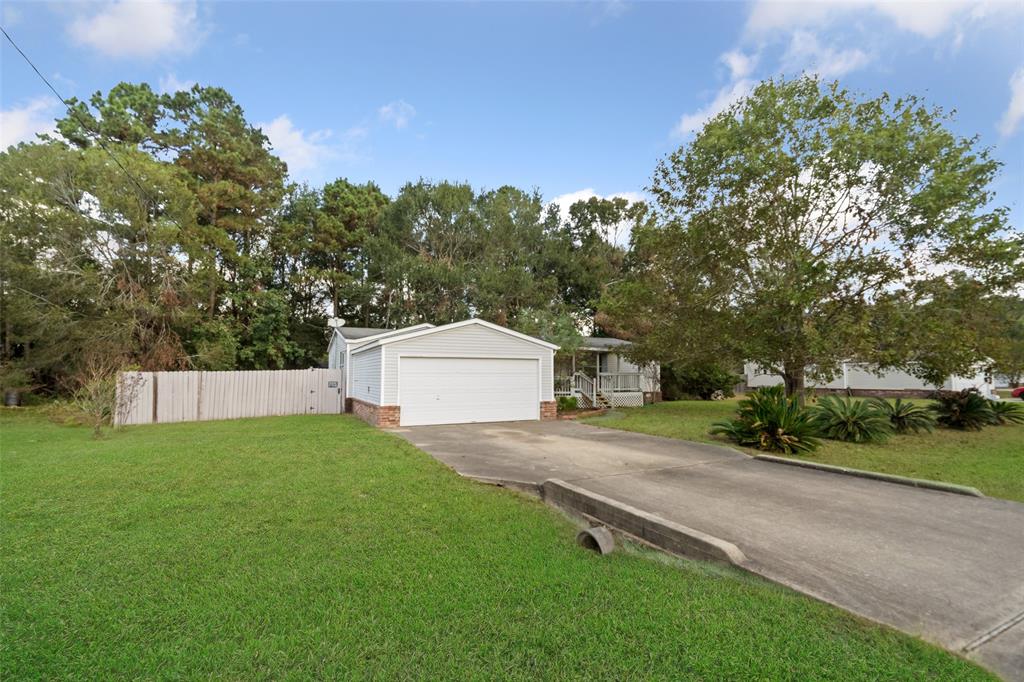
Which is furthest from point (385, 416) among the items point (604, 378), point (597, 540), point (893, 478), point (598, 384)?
point (604, 378)

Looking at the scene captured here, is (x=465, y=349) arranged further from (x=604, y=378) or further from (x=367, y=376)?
(x=604, y=378)

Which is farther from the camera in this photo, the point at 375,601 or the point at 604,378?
the point at 604,378

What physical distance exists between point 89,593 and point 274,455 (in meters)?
4.66

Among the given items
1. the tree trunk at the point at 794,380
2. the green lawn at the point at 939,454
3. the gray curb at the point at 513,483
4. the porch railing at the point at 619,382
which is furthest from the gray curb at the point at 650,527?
the porch railing at the point at 619,382

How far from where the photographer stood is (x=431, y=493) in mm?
5324

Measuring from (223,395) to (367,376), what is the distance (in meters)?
4.42

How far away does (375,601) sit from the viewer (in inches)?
114

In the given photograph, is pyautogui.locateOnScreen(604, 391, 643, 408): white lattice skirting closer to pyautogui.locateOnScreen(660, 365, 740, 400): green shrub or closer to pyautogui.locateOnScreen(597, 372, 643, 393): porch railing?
pyautogui.locateOnScreen(597, 372, 643, 393): porch railing

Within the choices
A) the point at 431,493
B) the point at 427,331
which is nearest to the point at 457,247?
the point at 427,331

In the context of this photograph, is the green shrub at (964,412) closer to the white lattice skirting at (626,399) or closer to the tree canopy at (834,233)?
the tree canopy at (834,233)

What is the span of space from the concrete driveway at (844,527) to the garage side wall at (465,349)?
13.1ft

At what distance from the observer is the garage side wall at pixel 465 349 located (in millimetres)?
11930

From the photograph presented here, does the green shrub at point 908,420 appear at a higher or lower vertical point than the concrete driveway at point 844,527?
higher

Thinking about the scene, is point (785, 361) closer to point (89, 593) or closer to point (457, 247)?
point (89, 593)
